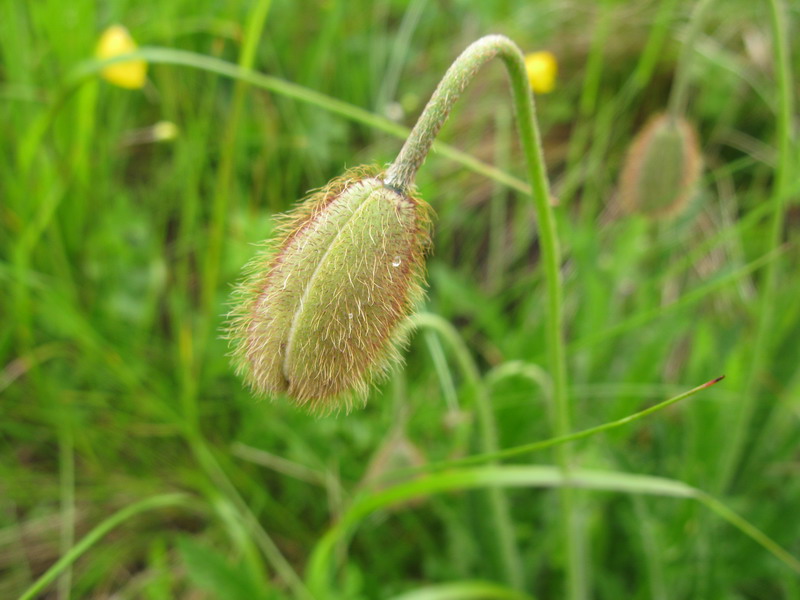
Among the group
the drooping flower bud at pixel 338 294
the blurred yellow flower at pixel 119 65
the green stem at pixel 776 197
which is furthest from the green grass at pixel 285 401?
the drooping flower bud at pixel 338 294

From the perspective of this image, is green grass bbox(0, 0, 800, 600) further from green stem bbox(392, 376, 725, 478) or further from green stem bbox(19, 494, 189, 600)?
green stem bbox(392, 376, 725, 478)

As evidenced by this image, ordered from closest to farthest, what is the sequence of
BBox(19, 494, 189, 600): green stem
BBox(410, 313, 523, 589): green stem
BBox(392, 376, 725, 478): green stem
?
BBox(392, 376, 725, 478): green stem, BBox(19, 494, 189, 600): green stem, BBox(410, 313, 523, 589): green stem

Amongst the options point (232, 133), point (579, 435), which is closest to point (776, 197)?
point (579, 435)

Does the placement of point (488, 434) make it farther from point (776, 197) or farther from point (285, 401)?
point (776, 197)

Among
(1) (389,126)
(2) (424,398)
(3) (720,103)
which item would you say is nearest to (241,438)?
(2) (424,398)

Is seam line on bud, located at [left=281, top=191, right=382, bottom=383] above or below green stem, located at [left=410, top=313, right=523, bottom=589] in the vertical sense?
above

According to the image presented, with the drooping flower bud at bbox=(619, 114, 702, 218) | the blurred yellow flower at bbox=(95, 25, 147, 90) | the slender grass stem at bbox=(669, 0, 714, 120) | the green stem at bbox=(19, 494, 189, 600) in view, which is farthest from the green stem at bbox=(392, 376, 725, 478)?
the blurred yellow flower at bbox=(95, 25, 147, 90)

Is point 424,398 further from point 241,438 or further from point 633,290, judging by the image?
point 633,290
